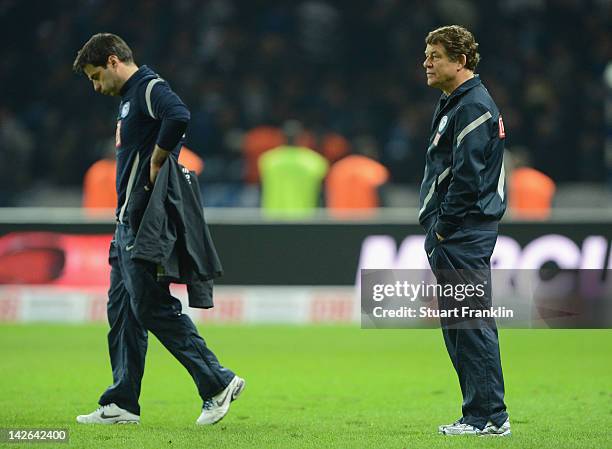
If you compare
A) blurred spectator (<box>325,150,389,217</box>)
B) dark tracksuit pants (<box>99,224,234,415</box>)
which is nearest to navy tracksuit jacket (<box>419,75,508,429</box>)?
dark tracksuit pants (<box>99,224,234,415</box>)

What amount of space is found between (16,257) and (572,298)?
5.49 metres

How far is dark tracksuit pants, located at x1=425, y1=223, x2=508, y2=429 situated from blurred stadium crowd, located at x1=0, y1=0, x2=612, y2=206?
12.0 metres

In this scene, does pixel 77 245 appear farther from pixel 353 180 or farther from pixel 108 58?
pixel 108 58

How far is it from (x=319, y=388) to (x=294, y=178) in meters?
7.14

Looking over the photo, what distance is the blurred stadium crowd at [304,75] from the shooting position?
18781mm

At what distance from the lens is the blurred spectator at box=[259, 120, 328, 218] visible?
50.6ft

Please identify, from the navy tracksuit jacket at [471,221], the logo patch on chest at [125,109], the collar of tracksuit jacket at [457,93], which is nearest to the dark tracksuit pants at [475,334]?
the navy tracksuit jacket at [471,221]

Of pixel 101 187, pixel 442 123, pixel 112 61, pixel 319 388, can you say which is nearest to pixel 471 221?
pixel 442 123

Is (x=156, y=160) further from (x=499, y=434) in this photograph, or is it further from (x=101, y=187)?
(x=101, y=187)

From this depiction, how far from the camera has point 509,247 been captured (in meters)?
12.5

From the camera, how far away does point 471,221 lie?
6191mm

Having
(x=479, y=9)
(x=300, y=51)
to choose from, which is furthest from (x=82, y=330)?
(x=479, y=9)

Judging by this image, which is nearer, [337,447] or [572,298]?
[337,447]

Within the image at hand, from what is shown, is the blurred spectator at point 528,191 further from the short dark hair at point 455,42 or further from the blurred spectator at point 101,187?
the short dark hair at point 455,42
